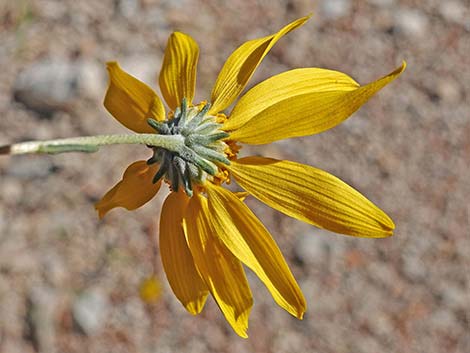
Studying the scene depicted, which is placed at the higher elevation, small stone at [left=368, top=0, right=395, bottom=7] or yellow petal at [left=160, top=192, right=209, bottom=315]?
small stone at [left=368, top=0, right=395, bottom=7]

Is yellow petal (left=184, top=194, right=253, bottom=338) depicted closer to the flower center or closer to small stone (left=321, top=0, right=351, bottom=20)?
the flower center

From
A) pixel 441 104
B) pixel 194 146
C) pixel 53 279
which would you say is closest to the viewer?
pixel 194 146

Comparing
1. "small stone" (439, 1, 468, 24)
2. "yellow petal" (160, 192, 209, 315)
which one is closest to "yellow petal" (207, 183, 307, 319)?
"yellow petal" (160, 192, 209, 315)

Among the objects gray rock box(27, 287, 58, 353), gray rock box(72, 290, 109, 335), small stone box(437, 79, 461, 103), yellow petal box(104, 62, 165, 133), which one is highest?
small stone box(437, 79, 461, 103)

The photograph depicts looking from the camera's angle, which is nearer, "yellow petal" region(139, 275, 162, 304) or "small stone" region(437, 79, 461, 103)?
"yellow petal" region(139, 275, 162, 304)

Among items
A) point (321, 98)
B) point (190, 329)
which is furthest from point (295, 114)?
point (190, 329)

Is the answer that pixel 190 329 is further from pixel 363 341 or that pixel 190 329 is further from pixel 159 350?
pixel 363 341

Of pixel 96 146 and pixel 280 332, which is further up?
pixel 96 146
